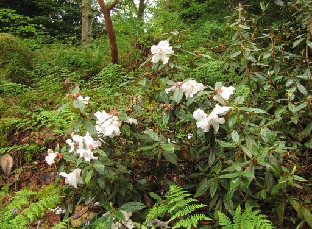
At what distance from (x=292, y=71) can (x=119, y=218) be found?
6.35ft

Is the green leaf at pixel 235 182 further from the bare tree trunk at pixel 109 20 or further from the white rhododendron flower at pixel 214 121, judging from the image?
the bare tree trunk at pixel 109 20

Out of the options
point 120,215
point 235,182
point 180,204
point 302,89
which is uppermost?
point 302,89

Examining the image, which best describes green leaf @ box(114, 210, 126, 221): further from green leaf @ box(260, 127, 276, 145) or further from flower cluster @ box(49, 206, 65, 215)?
green leaf @ box(260, 127, 276, 145)

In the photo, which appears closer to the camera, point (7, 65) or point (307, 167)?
point (307, 167)

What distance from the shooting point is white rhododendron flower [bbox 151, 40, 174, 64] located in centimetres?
214

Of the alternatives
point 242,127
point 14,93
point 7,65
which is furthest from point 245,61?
point 7,65

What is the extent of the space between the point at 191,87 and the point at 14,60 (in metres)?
4.57

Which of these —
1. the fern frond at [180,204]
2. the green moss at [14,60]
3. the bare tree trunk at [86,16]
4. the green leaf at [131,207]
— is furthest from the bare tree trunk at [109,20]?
the fern frond at [180,204]

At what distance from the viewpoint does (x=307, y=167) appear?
7.35 feet

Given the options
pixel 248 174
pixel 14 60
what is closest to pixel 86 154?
pixel 248 174

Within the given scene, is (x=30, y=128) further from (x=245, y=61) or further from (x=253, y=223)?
(x=253, y=223)

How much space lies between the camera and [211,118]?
1831 mm

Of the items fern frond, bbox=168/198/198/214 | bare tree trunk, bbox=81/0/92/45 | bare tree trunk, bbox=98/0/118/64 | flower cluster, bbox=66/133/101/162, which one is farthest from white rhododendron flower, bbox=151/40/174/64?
bare tree trunk, bbox=81/0/92/45

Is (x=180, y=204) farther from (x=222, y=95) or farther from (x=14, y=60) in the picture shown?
(x=14, y=60)
